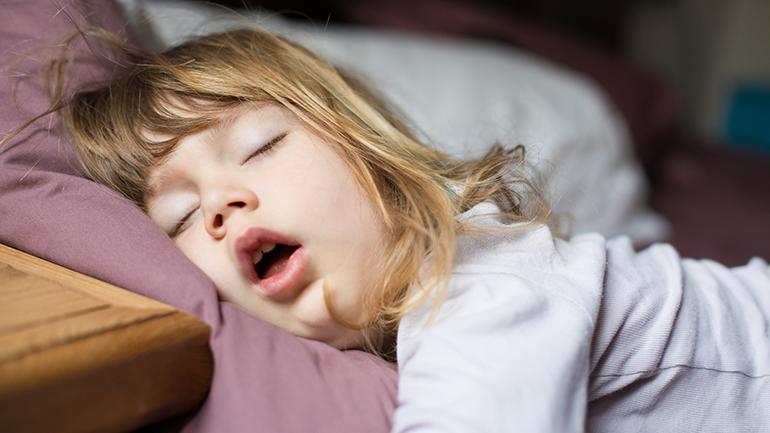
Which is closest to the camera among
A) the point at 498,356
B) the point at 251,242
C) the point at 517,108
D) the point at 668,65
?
the point at 498,356

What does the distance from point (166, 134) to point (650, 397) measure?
0.67 meters

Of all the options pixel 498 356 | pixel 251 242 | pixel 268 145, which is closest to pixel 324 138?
pixel 268 145

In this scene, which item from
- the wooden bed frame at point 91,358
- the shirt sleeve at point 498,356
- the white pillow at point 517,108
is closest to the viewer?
the wooden bed frame at point 91,358

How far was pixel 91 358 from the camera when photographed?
0.37 m

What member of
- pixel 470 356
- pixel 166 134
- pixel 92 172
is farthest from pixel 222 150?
pixel 470 356

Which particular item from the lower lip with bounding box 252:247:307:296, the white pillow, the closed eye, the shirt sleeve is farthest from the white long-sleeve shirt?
the white pillow

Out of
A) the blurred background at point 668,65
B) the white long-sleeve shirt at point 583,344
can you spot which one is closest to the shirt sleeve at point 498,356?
the white long-sleeve shirt at point 583,344

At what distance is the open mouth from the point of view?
65 cm

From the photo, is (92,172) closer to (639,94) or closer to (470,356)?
(470,356)

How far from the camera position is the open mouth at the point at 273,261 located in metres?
0.65

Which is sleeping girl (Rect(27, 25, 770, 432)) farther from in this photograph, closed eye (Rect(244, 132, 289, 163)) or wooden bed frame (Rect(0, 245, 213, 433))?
wooden bed frame (Rect(0, 245, 213, 433))

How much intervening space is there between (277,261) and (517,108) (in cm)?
103

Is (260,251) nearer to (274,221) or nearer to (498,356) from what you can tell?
(274,221)

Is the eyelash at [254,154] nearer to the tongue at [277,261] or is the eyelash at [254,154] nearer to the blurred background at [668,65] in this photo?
the tongue at [277,261]
